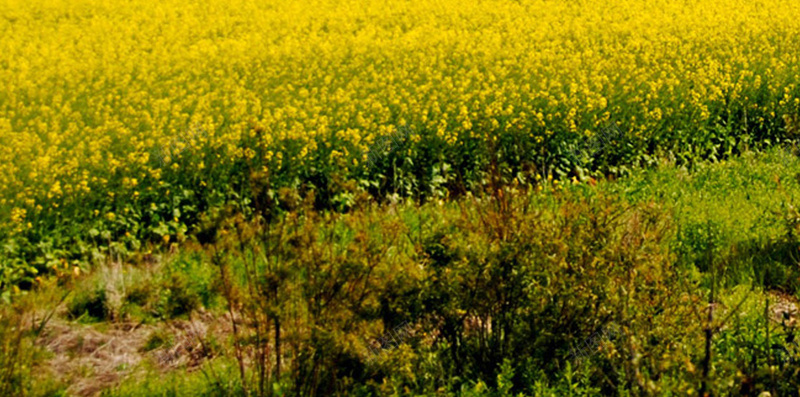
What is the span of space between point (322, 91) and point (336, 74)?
1036 millimetres

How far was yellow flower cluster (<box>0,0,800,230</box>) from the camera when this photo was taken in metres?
8.27

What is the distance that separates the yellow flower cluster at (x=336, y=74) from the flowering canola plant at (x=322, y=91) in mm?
33

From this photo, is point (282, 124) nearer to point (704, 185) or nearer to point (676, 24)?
point (704, 185)

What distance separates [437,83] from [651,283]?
5.80 meters

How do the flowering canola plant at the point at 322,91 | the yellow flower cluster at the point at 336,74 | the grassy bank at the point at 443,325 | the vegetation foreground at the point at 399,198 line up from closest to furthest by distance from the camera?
the grassy bank at the point at 443,325
the vegetation foreground at the point at 399,198
the flowering canola plant at the point at 322,91
the yellow flower cluster at the point at 336,74

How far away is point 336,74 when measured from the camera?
10.5 m

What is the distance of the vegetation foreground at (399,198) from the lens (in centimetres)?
429

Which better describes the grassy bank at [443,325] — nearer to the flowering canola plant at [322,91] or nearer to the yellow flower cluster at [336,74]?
the flowering canola plant at [322,91]

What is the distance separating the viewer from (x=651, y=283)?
4676 millimetres

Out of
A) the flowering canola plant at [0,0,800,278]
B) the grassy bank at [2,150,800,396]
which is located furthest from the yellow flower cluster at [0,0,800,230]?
the grassy bank at [2,150,800,396]

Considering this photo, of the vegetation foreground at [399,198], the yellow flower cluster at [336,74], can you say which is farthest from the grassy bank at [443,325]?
the yellow flower cluster at [336,74]

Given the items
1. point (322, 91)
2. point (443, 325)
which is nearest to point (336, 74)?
point (322, 91)

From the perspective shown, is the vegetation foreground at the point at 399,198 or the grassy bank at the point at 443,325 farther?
the vegetation foreground at the point at 399,198

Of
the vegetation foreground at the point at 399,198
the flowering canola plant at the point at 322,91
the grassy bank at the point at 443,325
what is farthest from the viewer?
the flowering canola plant at the point at 322,91
